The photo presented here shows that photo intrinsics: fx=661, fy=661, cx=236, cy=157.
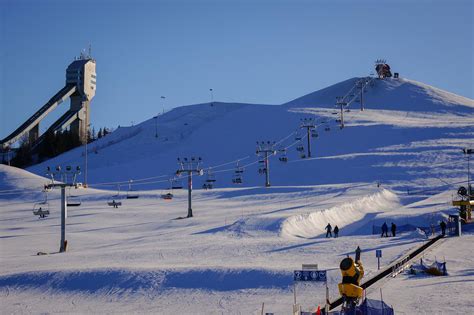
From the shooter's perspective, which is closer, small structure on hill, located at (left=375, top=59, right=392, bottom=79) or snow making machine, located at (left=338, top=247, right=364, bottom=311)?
snow making machine, located at (left=338, top=247, right=364, bottom=311)

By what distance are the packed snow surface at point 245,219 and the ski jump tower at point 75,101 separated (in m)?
20.1

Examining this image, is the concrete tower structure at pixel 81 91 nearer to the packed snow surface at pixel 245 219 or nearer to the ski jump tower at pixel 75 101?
the ski jump tower at pixel 75 101

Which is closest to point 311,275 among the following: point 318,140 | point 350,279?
point 350,279

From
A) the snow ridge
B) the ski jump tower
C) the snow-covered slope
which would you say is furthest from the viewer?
the ski jump tower

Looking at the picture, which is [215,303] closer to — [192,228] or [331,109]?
[192,228]

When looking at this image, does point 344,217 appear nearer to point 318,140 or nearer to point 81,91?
point 318,140

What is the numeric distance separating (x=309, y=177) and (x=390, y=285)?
44498 mm

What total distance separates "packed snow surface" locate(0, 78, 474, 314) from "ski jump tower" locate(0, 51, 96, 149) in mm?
20063

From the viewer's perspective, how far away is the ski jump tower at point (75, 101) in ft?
398

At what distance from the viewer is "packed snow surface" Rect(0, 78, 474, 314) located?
2034 centimetres

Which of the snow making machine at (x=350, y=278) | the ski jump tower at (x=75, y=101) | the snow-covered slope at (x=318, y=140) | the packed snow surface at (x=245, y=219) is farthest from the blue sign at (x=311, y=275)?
the ski jump tower at (x=75, y=101)

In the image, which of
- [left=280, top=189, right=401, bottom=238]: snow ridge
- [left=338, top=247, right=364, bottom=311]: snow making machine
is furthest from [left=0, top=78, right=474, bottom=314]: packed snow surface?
[left=338, top=247, right=364, bottom=311]: snow making machine

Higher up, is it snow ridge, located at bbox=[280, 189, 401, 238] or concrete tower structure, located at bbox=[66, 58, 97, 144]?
concrete tower structure, located at bbox=[66, 58, 97, 144]

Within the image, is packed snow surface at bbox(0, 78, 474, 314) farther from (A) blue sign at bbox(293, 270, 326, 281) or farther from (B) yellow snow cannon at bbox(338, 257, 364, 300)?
(B) yellow snow cannon at bbox(338, 257, 364, 300)
